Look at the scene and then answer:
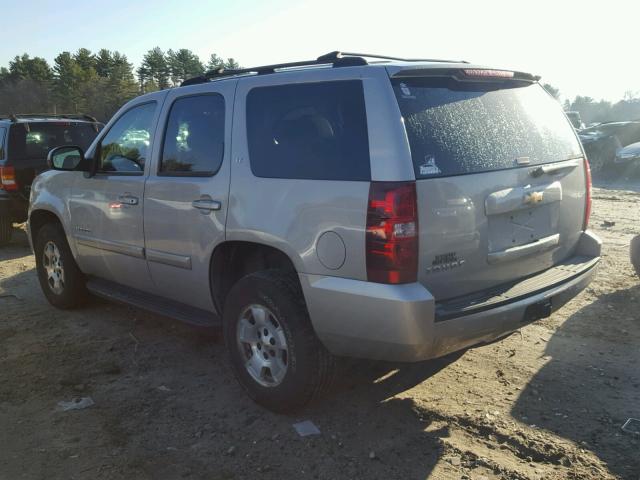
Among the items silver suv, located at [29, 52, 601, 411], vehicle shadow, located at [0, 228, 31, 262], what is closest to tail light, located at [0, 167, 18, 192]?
vehicle shadow, located at [0, 228, 31, 262]

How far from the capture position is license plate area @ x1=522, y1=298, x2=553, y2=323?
10.1 feet

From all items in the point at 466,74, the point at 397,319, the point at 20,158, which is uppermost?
the point at 466,74

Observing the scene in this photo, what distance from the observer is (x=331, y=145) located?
3.01 metres

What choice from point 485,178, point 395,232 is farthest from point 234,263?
point 485,178

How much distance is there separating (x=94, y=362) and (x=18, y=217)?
17.0ft

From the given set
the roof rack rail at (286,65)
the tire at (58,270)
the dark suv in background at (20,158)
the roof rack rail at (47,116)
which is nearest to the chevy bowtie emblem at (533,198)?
the roof rack rail at (286,65)

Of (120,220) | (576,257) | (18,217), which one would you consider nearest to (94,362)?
(120,220)

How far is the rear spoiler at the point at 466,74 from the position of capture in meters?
2.93

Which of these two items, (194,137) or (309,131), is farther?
(194,137)

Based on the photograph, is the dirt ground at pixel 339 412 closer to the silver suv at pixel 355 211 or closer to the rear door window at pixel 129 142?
the silver suv at pixel 355 211

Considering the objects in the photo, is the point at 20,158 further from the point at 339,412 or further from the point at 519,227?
the point at 519,227

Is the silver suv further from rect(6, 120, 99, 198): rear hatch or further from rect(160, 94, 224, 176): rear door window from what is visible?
rect(6, 120, 99, 198): rear hatch

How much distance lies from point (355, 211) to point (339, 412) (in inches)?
53.7

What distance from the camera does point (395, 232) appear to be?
269cm
